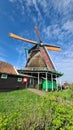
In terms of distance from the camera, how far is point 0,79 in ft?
75.7

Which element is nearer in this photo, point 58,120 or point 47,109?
point 58,120

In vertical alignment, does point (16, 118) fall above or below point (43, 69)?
below

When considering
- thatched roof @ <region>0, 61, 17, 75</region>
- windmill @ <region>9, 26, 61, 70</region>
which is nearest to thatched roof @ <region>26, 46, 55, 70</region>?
windmill @ <region>9, 26, 61, 70</region>

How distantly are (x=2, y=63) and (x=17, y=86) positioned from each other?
5.21 meters

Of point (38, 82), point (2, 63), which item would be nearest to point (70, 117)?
point (2, 63)

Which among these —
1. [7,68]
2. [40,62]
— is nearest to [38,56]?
[40,62]

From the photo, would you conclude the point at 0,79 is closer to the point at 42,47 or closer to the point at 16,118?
the point at 42,47

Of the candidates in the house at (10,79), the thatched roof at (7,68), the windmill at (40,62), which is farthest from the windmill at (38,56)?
the thatched roof at (7,68)

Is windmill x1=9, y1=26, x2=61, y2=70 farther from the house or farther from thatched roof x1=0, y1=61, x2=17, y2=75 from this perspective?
thatched roof x1=0, y1=61, x2=17, y2=75

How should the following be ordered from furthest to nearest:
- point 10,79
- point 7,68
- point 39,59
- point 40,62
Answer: point 39,59, point 40,62, point 7,68, point 10,79

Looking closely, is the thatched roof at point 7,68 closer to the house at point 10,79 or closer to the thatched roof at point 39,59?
the house at point 10,79

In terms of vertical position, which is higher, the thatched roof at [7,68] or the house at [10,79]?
the thatched roof at [7,68]

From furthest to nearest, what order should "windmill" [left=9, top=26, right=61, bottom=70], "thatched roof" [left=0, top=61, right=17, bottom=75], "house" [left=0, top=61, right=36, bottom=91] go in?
"windmill" [left=9, top=26, right=61, bottom=70], "thatched roof" [left=0, top=61, right=17, bottom=75], "house" [left=0, top=61, right=36, bottom=91]

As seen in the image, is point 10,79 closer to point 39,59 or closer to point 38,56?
point 39,59
